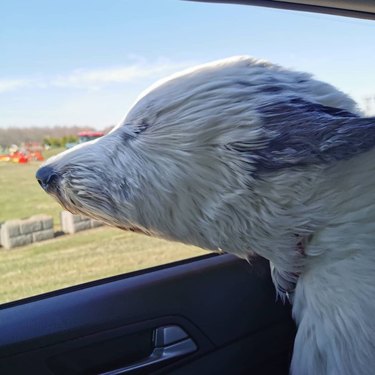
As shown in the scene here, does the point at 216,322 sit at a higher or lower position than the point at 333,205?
lower

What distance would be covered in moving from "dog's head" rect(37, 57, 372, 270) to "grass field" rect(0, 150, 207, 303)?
459mm

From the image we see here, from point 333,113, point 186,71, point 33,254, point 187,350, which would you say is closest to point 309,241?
point 333,113

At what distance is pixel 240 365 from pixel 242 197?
99 cm

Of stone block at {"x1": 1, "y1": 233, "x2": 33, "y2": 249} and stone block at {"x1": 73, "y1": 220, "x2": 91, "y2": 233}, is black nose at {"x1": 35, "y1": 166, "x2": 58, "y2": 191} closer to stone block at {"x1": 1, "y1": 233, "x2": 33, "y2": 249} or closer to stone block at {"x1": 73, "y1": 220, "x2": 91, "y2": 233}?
stone block at {"x1": 73, "y1": 220, "x2": 91, "y2": 233}

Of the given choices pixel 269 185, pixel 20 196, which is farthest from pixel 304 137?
pixel 20 196

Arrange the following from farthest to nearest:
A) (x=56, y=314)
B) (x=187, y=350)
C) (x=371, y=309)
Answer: (x=187, y=350)
(x=56, y=314)
(x=371, y=309)

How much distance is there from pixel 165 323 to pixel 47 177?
30.0 inches

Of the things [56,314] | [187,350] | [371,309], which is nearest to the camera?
[371,309]

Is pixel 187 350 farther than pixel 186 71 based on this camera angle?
Yes

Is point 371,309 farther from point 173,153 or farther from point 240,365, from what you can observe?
point 240,365

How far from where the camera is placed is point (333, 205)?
1229 millimetres

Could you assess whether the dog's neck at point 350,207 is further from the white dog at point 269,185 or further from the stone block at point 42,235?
the stone block at point 42,235

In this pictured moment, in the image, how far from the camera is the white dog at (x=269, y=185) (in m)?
1.20

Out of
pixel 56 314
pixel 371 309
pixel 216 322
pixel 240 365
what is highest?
pixel 371 309
